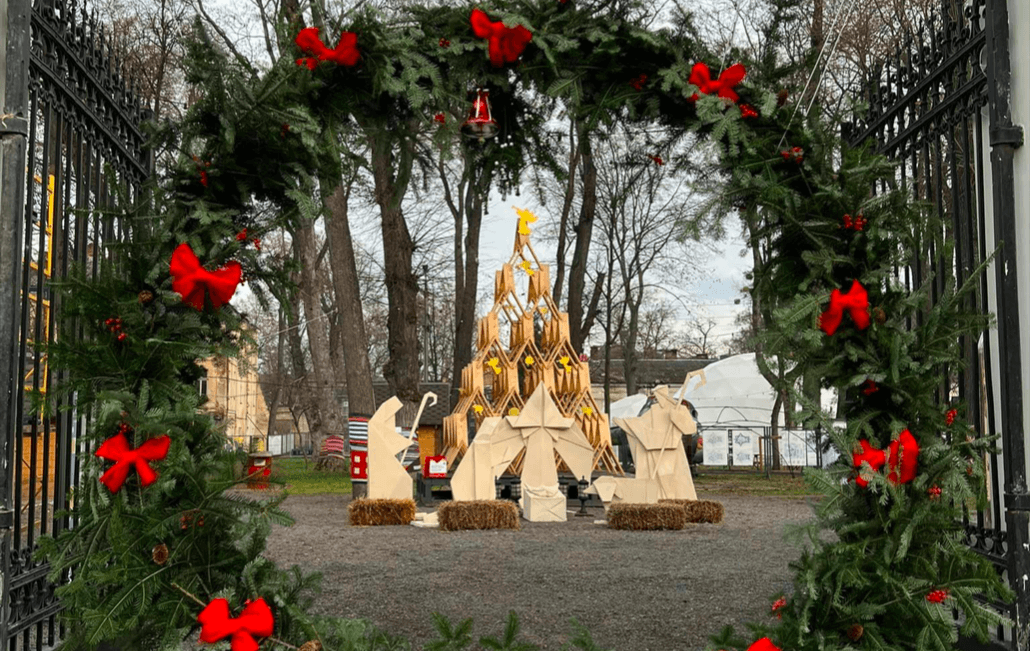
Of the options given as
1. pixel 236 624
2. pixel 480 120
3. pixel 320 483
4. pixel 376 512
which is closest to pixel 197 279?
pixel 236 624

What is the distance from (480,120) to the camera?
16.3 ft

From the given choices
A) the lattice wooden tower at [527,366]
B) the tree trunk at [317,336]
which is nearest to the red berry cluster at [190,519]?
the lattice wooden tower at [527,366]

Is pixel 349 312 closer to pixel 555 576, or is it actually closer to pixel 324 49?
pixel 555 576

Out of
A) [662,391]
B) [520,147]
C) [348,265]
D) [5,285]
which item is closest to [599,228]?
[348,265]

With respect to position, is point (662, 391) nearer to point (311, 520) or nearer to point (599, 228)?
point (311, 520)

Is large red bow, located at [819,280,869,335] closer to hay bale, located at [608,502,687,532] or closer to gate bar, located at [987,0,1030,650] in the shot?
gate bar, located at [987,0,1030,650]

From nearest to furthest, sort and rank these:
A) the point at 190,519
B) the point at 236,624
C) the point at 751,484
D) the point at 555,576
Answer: the point at 236,624 → the point at 190,519 → the point at 555,576 → the point at 751,484

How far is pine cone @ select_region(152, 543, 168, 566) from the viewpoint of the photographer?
3807mm

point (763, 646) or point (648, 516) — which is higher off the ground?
point (763, 646)

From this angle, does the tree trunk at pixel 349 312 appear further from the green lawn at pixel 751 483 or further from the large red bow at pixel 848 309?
the large red bow at pixel 848 309

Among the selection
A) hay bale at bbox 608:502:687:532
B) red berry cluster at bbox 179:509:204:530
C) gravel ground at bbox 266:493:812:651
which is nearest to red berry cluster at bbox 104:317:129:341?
red berry cluster at bbox 179:509:204:530

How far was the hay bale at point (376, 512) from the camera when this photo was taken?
1262 cm

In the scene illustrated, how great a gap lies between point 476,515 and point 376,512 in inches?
56.7

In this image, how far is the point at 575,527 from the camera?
1262 centimetres
